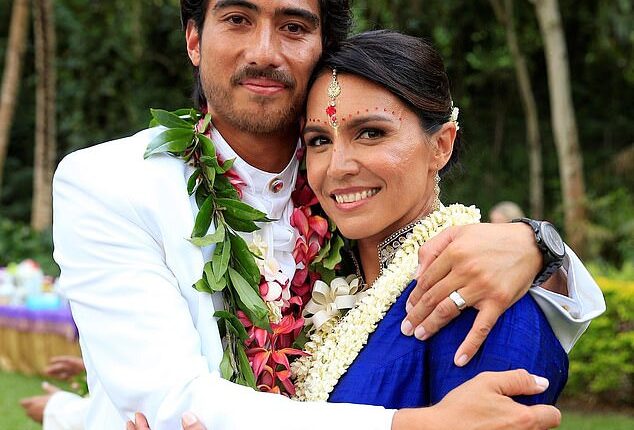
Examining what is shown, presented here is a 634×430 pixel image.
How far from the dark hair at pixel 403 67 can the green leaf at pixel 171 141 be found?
0.45m

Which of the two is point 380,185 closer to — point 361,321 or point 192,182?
point 361,321

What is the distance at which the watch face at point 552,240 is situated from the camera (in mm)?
2459

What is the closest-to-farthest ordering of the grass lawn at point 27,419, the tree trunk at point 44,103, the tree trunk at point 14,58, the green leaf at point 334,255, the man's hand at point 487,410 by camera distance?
the man's hand at point 487,410, the green leaf at point 334,255, the grass lawn at point 27,419, the tree trunk at point 44,103, the tree trunk at point 14,58

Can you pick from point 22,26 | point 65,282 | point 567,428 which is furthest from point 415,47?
point 22,26

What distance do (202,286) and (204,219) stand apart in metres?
0.22

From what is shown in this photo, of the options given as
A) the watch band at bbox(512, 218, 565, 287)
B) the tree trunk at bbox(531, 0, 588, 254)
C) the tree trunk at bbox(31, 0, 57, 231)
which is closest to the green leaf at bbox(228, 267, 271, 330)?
the watch band at bbox(512, 218, 565, 287)

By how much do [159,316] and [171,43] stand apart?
17.3 meters

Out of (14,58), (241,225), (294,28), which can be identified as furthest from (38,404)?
(14,58)

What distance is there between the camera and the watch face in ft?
8.07

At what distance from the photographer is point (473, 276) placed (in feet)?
7.59

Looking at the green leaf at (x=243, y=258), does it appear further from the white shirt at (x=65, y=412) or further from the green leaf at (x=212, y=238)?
the white shirt at (x=65, y=412)

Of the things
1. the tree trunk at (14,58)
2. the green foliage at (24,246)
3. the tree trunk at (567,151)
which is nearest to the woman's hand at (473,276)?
the tree trunk at (567,151)

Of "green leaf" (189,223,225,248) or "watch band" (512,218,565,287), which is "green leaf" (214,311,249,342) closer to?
"green leaf" (189,223,225,248)

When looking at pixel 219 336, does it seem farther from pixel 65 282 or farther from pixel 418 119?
pixel 418 119
